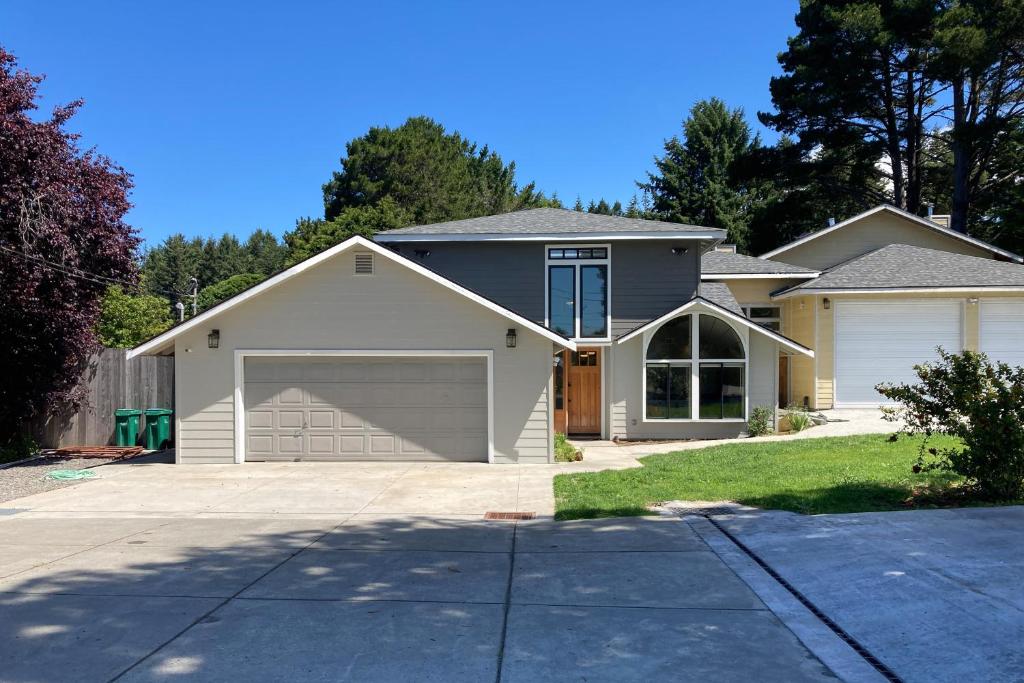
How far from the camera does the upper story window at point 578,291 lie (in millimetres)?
17797

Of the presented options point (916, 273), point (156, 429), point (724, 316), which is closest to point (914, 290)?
point (916, 273)

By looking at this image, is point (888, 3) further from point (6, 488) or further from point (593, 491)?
point (6, 488)

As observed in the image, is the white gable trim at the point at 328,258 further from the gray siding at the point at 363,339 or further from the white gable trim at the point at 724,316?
the white gable trim at the point at 724,316

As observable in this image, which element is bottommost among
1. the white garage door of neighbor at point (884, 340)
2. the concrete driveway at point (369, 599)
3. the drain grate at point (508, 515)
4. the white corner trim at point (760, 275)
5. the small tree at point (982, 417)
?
the drain grate at point (508, 515)

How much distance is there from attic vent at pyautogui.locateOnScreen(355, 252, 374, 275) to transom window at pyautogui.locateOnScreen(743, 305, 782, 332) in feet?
40.5

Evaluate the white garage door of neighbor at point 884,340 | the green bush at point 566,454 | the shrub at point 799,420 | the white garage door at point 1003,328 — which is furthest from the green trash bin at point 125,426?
the white garage door at point 1003,328

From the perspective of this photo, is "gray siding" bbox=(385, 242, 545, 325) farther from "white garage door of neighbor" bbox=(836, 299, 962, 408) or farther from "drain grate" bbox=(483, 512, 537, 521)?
"drain grate" bbox=(483, 512, 537, 521)

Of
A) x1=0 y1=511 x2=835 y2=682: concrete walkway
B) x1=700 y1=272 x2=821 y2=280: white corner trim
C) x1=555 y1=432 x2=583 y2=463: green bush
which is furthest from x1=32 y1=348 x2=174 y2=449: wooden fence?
x1=700 y1=272 x2=821 y2=280: white corner trim

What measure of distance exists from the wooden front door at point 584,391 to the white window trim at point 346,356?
15.3 ft

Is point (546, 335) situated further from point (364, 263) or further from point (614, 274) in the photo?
point (614, 274)

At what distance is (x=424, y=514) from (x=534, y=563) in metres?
2.75

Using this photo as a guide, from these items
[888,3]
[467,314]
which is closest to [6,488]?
[467,314]

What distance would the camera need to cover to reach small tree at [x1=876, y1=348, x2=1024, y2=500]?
27.6ft

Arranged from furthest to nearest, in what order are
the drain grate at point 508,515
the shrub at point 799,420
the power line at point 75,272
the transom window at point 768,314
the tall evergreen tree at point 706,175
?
the tall evergreen tree at point 706,175 < the transom window at point 768,314 < the shrub at point 799,420 < the power line at point 75,272 < the drain grate at point 508,515
